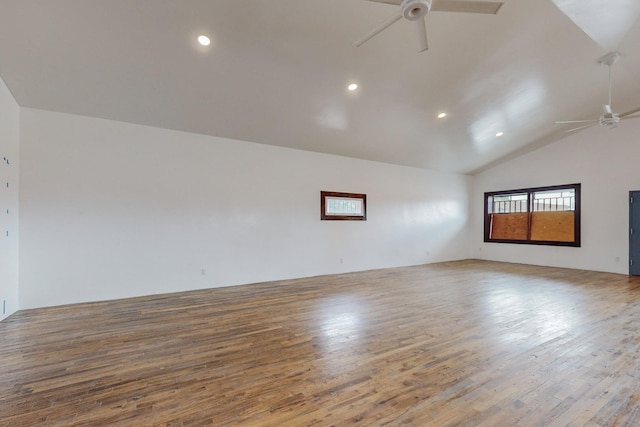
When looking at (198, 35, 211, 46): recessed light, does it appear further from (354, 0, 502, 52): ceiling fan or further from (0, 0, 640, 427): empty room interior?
(354, 0, 502, 52): ceiling fan

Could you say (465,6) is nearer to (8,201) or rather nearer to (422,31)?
(422,31)

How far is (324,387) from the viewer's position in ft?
6.74

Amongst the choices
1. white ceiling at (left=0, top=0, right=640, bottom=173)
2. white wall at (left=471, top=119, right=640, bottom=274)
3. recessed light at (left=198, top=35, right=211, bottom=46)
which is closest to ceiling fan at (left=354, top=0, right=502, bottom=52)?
white ceiling at (left=0, top=0, right=640, bottom=173)

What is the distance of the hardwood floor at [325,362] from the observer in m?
1.78

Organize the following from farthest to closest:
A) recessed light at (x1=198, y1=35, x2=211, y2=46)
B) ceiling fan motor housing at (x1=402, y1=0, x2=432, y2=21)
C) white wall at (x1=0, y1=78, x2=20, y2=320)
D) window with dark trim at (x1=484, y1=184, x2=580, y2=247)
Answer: window with dark trim at (x1=484, y1=184, x2=580, y2=247) < white wall at (x1=0, y1=78, x2=20, y2=320) < recessed light at (x1=198, y1=35, x2=211, y2=46) < ceiling fan motor housing at (x1=402, y1=0, x2=432, y2=21)

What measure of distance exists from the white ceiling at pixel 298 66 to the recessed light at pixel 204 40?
78 millimetres

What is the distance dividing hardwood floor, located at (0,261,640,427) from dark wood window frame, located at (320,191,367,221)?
2.48 m

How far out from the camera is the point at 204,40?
3.23 meters

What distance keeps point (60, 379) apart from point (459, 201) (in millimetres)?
9718

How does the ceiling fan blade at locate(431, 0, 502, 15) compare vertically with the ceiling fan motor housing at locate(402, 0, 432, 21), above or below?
above

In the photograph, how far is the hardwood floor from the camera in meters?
1.78

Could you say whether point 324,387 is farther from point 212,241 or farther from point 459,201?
point 459,201

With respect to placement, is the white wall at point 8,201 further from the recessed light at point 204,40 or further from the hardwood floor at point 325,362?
the recessed light at point 204,40

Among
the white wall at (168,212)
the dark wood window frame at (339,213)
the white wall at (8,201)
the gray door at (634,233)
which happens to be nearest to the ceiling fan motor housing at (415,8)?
the white wall at (168,212)
